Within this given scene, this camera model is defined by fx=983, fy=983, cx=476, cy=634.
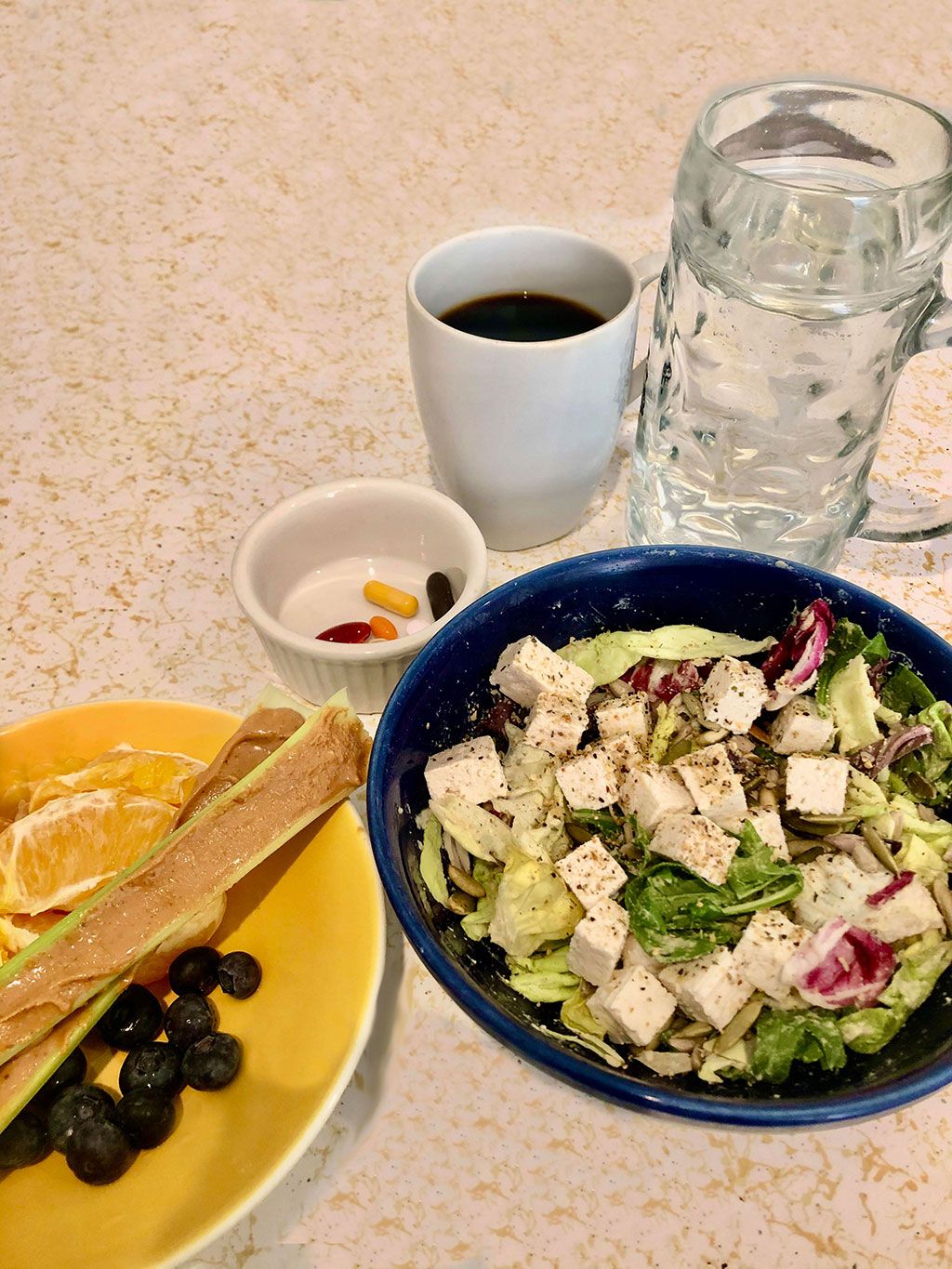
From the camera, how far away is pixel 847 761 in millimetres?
760

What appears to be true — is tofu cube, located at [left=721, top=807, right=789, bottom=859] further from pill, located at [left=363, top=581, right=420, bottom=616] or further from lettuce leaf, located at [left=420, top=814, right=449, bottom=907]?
pill, located at [left=363, top=581, right=420, bottom=616]

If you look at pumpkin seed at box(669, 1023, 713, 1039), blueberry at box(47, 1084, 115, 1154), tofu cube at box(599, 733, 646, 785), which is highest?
tofu cube at box(599, 733, 646, 785)

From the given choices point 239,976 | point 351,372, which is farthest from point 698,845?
point 351,372

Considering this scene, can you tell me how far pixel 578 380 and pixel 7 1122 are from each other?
72cm

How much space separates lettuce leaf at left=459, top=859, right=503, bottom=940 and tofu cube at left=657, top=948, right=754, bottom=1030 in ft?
0.42

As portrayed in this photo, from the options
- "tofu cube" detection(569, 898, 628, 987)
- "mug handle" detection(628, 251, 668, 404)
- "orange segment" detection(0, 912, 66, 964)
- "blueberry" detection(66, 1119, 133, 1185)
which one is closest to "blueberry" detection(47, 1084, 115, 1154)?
"blueberry" detection(66, 1119, 133, 1185)

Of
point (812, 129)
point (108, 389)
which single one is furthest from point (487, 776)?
point (108, 389)

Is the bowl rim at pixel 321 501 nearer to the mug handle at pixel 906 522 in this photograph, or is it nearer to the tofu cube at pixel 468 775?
the tofu cube at pixel 468 775

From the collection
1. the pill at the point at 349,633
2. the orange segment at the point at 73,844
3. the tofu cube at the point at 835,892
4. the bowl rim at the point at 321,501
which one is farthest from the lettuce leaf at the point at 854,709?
the orange segment at the point at 73,844

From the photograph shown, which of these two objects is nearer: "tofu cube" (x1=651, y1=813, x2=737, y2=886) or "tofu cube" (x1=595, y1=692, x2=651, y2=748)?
"tofu cube" (x1=651, y1=813, x2=737, y2=886)

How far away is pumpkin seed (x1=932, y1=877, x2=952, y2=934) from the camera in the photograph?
0.68 m

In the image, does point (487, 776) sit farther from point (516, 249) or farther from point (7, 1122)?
point (516, 249)

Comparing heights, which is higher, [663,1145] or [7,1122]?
[7,1122]

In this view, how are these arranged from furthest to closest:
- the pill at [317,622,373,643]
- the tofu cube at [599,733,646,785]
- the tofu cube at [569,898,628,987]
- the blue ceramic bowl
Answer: the pill at [317,622,373,643] < the tofu cube at [599,733,646,785] < the tofu cube at [569,898,628,987] < the blue ceramic bowl
